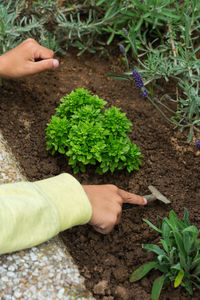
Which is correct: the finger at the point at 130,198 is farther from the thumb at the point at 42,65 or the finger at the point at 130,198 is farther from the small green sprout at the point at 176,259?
the thumb at the point at 42,65

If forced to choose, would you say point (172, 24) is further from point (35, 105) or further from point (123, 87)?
point (35, 105)

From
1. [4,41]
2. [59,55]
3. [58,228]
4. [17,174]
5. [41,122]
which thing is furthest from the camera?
[59,55]

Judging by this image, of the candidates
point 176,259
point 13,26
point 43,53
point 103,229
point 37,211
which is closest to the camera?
point 37,211

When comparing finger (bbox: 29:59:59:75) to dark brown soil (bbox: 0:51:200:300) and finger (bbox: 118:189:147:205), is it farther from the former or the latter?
finger (bbox: 118:189:147:205)

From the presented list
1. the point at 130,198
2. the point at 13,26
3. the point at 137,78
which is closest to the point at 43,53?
the point at 13,26

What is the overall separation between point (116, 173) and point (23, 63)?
3.17 feet

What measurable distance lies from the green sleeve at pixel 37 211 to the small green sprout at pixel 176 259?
0.37 metres

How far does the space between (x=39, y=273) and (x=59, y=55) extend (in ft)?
6.51

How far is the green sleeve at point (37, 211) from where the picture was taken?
1.60 m

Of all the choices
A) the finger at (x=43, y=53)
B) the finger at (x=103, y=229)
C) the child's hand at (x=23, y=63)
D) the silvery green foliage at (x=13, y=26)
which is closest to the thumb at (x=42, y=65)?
the child's hand at (x=23, y=63)

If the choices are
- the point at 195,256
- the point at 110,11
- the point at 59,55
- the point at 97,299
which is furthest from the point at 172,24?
the point at 97,299

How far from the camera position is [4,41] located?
2.89 metres

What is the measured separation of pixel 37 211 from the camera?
1646 mm

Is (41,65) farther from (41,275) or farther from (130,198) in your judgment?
(41,275)
